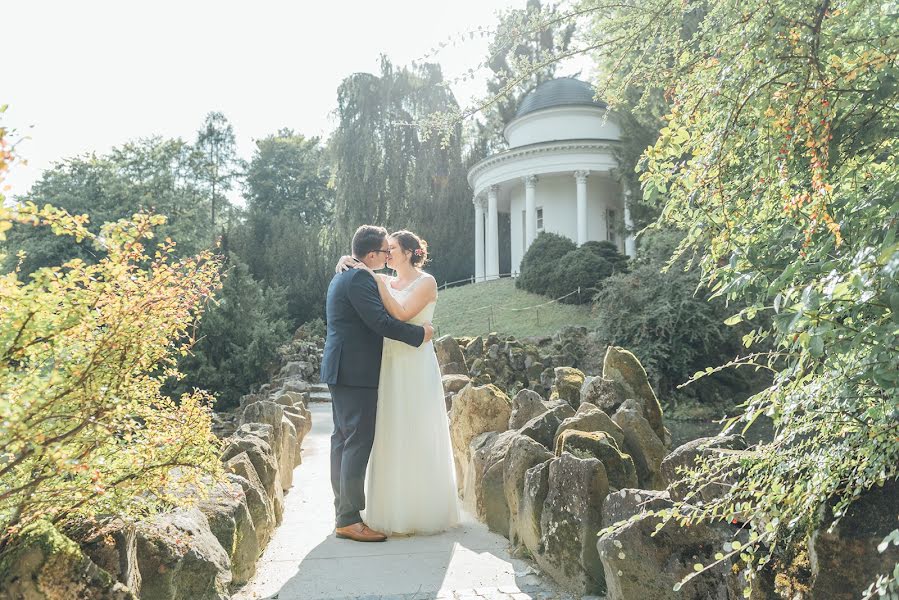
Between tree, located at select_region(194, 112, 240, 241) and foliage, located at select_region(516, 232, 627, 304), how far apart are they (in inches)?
1229

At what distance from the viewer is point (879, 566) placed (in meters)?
2.38

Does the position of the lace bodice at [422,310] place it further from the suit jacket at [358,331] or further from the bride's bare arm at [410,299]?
the suit jacket at [358,331]

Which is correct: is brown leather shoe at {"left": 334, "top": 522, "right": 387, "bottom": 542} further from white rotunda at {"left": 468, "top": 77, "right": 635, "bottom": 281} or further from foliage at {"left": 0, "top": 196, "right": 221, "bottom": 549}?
white rotunda at {"left": 468, "top": 77, "right": 635, "bottom": 281}

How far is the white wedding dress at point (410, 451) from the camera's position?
5242 mm

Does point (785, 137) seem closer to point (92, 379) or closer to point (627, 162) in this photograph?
point (92, 379)

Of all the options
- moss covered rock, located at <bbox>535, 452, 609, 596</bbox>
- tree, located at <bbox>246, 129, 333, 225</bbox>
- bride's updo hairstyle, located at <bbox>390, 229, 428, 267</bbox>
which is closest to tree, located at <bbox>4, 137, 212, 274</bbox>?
tree, located at <bbox>246, 129, 333, 225</bbox>

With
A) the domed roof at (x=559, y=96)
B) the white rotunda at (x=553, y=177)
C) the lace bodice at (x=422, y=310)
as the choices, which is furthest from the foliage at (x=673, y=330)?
the domed roof at (x=559, y=96)

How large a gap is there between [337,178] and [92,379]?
107 feet

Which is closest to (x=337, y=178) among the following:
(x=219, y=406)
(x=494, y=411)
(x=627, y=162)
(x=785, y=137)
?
(x=627, y=162)

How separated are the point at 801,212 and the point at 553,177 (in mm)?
33692

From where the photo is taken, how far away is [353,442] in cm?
509

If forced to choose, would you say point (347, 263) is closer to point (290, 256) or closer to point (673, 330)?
point (673, 330)

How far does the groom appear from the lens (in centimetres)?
504

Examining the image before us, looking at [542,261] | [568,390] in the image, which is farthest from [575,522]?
[542,261]
